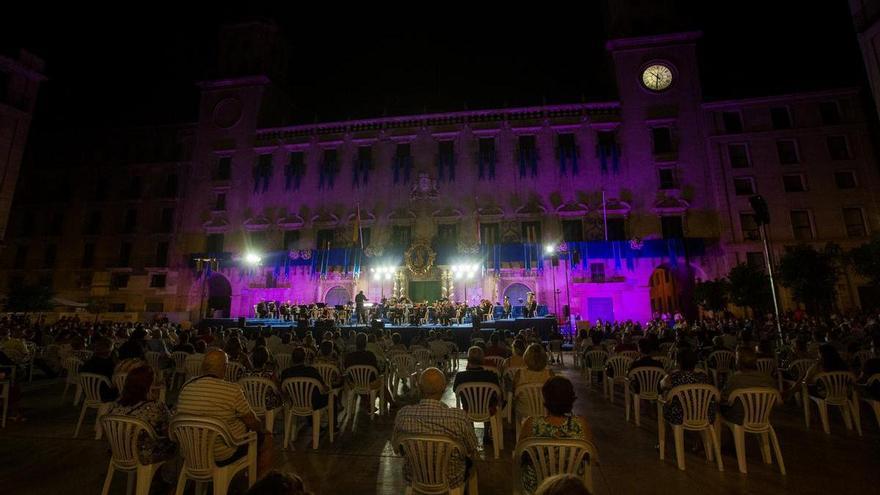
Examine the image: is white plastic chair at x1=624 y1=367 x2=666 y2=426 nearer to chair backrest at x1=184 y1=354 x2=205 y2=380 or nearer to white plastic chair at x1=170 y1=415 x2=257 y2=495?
white plastic chair at x1=170 y1=415 x2=257 y2=495

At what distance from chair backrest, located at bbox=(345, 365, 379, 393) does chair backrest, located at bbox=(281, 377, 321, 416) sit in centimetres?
131

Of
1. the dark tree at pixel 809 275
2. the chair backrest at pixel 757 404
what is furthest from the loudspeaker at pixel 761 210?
the chair backrest at pixel 757 404

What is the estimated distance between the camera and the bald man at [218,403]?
3.54 meters

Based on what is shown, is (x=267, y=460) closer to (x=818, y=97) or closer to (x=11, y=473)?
(x=11, y=473)

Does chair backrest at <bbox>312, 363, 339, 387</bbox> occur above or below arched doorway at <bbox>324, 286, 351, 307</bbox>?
below

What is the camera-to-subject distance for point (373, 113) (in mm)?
30078

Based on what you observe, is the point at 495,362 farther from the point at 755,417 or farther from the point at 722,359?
the point at 722,359

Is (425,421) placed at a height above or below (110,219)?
below

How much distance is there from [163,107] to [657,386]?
3995 centimetres

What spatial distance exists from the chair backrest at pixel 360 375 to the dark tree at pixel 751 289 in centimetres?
1844

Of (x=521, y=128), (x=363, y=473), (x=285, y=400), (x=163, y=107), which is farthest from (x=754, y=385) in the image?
(x=163, y=107)

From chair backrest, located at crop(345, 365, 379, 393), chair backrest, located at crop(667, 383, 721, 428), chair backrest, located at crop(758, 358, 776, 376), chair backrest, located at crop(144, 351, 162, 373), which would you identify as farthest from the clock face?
chair backrest, located at crop(144, 351, 162, 373)

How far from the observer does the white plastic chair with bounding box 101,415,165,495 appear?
11.4 feet

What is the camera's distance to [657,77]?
24.6 m
